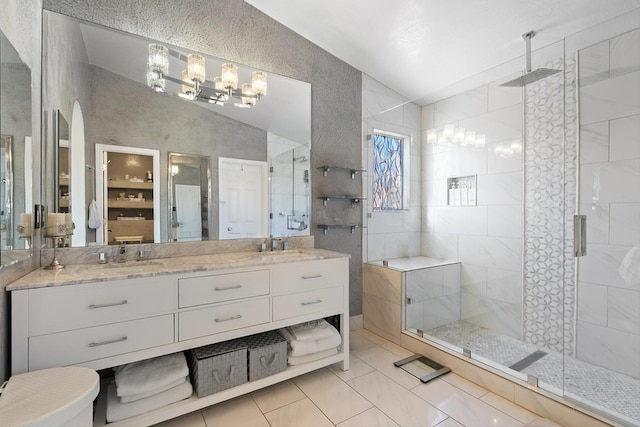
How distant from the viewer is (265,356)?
1.85 metres

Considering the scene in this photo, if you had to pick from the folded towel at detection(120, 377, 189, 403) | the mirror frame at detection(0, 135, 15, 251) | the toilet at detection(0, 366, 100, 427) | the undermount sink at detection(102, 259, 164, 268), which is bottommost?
the folded towel at detection(120, 377, 189, 403)

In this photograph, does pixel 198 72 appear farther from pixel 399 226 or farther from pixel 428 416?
pixel 428 416

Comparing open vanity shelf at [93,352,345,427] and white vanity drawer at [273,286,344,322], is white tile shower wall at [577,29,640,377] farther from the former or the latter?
open vanity shelf at [93,352,345,427]

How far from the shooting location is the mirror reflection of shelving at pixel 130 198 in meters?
1.87

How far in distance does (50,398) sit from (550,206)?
3263 millimetres

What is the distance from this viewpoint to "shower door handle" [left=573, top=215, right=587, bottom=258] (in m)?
1.99

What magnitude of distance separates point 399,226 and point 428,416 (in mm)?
1900

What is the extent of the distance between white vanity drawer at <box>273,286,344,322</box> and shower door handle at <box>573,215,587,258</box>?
1.65 meters

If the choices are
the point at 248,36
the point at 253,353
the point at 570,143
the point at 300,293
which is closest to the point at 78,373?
the point at 253,353

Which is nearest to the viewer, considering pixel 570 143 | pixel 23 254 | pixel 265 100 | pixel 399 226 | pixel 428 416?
pixel 23 254

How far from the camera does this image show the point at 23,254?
1370 millimetres

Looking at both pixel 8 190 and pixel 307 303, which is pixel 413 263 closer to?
pixel 307 303

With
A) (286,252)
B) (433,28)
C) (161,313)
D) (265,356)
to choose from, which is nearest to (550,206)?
(433,28)

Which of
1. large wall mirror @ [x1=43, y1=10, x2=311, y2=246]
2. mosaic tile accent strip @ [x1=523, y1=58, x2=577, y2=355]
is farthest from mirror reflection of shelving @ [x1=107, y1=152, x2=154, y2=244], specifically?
mosaic tile accent strip @ [x1=523, y1=58, x2=577, y2=355]
